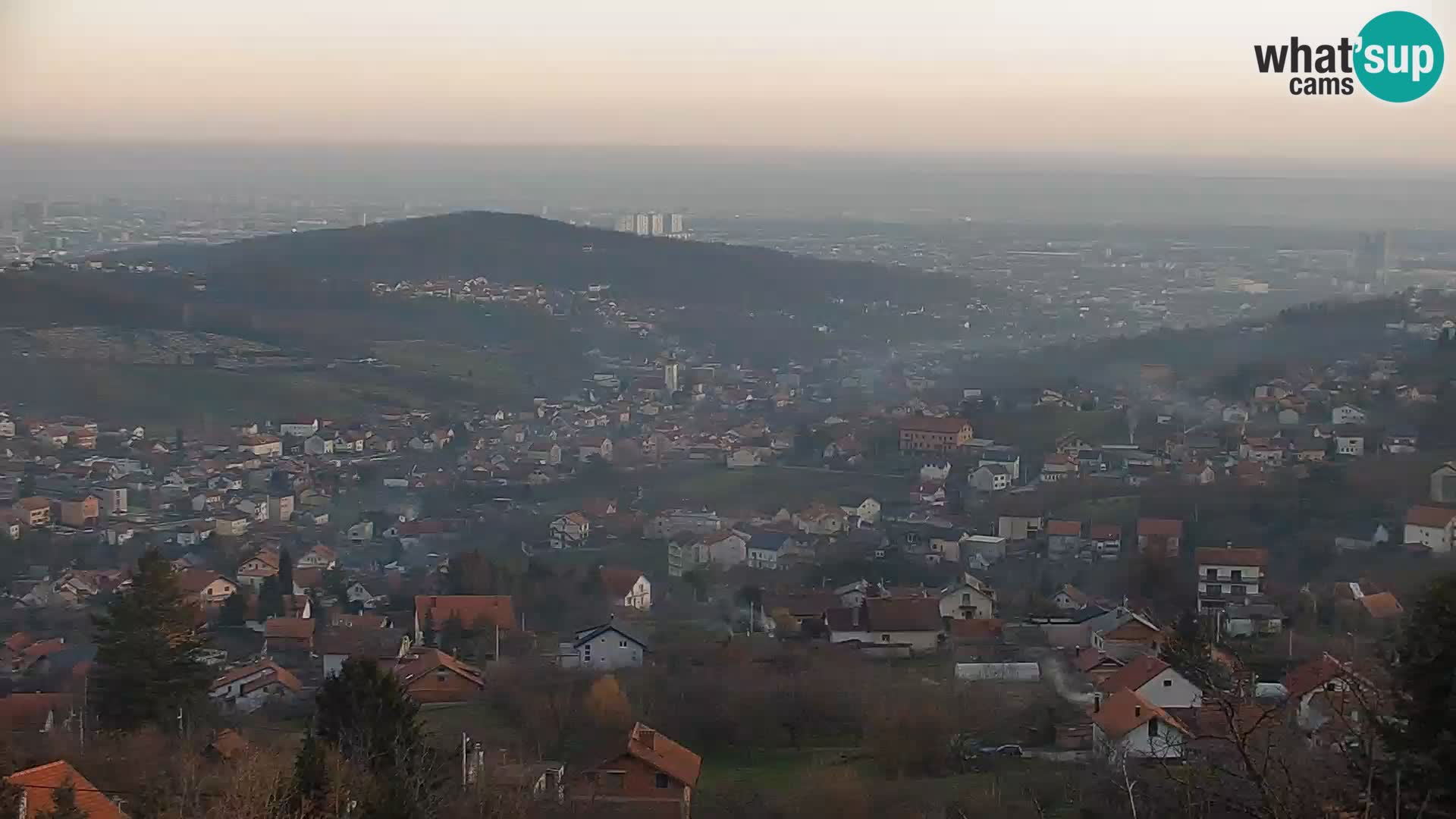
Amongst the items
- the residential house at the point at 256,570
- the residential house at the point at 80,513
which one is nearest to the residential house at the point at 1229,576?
the residential house at the point at 256,570

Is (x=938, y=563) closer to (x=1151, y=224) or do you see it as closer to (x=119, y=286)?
(x=119, y=286)

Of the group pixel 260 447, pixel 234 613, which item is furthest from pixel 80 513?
pixel 234 613

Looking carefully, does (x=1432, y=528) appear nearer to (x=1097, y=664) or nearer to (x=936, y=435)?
(x=1097, y=664)

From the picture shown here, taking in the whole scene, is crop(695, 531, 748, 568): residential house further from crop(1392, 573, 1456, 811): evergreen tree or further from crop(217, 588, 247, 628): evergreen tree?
crop(1392, 573, 1456, 811): evergreen tree

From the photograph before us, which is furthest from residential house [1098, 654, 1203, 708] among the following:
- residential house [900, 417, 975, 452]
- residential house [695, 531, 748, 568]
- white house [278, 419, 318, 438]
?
white house [278, 419, 318, 438]

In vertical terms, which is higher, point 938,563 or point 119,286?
point 119,286

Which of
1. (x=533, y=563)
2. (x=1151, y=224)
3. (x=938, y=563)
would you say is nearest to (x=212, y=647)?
(x=533, y=563)

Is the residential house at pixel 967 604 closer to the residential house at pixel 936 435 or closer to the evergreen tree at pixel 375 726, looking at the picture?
the evergreen tree at pixel 375 726
